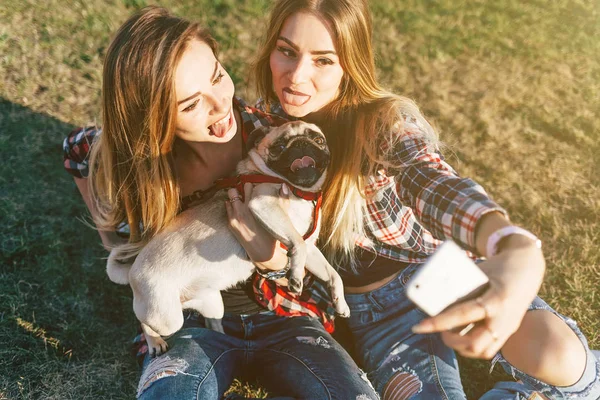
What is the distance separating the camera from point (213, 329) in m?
2.79

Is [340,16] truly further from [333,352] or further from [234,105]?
[333,352]

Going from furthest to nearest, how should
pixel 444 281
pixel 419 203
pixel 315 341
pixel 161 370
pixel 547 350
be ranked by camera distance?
pixel 315 341
pixel 161 370
pixel 547 350
pixel 419 203
pixel 444 281

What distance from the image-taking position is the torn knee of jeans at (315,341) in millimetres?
2682

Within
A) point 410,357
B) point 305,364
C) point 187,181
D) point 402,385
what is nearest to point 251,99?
point 187,181

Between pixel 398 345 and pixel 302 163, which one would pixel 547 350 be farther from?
pixel 302 163

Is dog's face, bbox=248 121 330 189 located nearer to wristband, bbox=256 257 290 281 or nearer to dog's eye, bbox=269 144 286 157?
dog's eye, bbox=269 144 286 157

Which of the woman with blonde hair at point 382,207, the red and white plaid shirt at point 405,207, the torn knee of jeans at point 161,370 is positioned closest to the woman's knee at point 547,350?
the woman with blonde hair at point 382,207

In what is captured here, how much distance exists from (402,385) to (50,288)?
2.80 metres

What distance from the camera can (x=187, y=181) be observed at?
2.85 meters

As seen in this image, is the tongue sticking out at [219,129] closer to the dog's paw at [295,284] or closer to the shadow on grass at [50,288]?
the dog's paw at [295,284]

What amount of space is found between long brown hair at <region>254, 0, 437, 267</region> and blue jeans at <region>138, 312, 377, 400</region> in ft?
1.96

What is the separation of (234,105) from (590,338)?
9.95 feet

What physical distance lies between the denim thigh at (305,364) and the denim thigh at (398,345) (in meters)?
0.23

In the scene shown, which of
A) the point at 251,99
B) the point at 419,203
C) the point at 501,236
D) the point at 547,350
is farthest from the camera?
the point at 251,99
